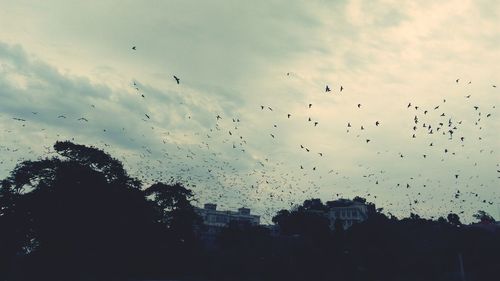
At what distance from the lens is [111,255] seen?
42.9 metres

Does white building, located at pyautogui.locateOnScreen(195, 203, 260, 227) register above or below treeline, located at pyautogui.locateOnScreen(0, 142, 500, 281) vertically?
above

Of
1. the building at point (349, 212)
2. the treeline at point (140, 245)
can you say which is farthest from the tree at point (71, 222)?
the building at point (349, 212)

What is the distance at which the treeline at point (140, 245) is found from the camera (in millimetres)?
39906

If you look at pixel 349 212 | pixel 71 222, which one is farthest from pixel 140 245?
pixel 349 212

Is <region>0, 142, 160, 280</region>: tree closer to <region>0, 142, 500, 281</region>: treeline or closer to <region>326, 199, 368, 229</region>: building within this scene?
<region>0, 142, 500, 281</region>: treeline

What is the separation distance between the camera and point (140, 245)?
44938 mm

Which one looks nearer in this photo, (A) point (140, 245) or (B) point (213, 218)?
(A) point (140, 245)

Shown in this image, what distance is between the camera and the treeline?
3991 centimetres

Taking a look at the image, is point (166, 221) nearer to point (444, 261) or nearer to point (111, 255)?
point (111, 255)

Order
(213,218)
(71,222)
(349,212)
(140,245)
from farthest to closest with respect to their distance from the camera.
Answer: (213,218), (349,212), (140,245), (71,222)

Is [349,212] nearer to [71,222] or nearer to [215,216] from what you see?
[215,216]

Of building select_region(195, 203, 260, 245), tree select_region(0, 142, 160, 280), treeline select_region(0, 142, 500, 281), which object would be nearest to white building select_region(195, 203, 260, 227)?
building select_region(195, 203, 260, 245)

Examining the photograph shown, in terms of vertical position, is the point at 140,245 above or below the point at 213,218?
below

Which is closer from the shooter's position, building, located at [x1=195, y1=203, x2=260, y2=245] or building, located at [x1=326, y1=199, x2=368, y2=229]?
building, located at [x1=326, y1=199, x2=368, y2=229]
